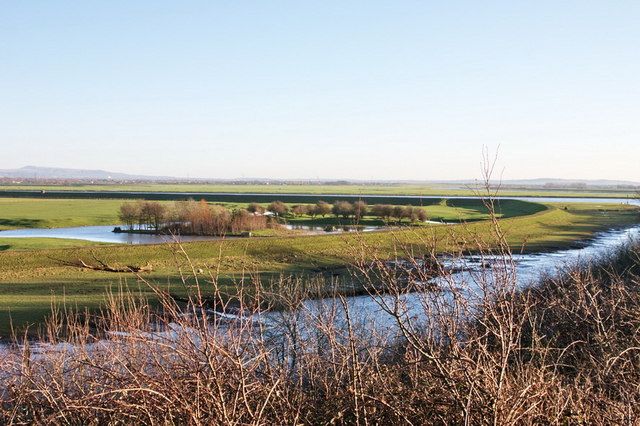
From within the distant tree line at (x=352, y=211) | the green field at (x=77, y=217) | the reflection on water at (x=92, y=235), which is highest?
the distant tree line at (x=352, y=211)

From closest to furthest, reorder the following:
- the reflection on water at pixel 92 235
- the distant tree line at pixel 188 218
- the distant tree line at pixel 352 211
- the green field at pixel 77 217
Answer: the green field at pixel 77 217 → the reflection on water at pixel 92 235 → the distant tree line at pixel 188 218 → the distant tree line at pixel 352 211

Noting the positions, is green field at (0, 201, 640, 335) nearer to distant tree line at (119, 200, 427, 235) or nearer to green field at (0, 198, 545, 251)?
green field at (0, 198, 545, 251)

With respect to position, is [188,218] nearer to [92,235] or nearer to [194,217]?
[194,217]

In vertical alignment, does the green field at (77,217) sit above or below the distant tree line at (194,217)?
below

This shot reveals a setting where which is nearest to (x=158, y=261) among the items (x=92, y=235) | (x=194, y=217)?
(x=194, y=217)

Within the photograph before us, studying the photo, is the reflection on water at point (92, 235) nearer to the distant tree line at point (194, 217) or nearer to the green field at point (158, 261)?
the distant tree line at point (194, 217)

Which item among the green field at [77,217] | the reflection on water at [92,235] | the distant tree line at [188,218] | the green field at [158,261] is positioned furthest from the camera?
the distant tree line at [188,218]

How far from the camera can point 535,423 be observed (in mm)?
6020

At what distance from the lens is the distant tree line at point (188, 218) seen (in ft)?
205

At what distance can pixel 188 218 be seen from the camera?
64.1 meters

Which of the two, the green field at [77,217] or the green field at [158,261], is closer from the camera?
the green field at [158,261]

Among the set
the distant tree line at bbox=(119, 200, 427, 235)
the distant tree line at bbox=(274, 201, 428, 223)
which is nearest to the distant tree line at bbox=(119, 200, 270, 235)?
the distant tree line at bbox=(119, 200, 427, 235)

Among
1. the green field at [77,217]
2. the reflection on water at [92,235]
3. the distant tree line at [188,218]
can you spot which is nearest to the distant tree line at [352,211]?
the green field at [77,217]

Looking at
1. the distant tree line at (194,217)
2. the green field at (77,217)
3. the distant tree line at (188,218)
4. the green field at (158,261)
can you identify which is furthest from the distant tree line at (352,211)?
the green field at (158,261)
